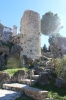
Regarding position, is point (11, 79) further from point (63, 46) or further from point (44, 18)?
point (44, 18)

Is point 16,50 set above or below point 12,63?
above

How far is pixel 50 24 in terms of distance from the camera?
47.3 metres

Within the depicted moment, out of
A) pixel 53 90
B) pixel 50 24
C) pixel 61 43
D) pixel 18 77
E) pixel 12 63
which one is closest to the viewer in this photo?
pixel 53 90

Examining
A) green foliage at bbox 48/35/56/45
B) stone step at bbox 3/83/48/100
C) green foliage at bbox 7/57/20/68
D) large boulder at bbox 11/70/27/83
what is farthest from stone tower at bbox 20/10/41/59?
green foliage at bbox 48/35/56/45

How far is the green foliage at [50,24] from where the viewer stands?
47.4 meters

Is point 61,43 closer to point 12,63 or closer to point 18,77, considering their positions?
point 12,63

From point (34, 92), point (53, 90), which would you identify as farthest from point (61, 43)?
point (34, 92)

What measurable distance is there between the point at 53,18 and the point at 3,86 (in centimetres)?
3668

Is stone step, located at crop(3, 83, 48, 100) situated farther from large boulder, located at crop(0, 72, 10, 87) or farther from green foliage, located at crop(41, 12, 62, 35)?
green foliage, located at crop(41, 12, 62, 35)

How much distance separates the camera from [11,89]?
1377cm

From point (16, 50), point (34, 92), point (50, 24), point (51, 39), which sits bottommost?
point (34, 92)

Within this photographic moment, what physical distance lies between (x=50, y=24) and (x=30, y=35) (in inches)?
852

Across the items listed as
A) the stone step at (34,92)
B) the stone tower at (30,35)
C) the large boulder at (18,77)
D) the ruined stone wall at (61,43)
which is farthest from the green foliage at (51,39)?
the stone step at (34,92)

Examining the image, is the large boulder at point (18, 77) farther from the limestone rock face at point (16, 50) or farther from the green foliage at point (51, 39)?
the green foliage at point (51, 39)
